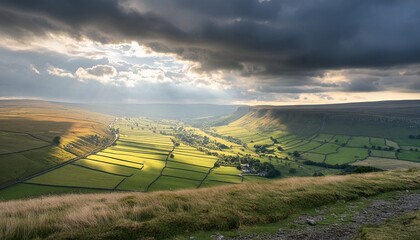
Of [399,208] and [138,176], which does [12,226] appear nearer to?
[399,208]

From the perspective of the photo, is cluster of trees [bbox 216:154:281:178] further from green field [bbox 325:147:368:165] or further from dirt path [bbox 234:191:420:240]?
dirt path [bbox 234:191:420:240]

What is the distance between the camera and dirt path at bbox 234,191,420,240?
48.1ft

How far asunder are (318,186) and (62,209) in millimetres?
21317

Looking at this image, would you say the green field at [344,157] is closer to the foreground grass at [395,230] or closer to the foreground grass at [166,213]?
the foreground grass at [166,213]

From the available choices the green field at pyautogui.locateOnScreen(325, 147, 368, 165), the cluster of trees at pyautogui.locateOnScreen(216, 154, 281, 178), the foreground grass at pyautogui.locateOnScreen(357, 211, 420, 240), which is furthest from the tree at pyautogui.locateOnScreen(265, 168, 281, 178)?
the foreground grass at pyautogui.locateOnScreen(357, 211, 420, 240)

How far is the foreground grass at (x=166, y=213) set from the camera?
14.1 meters

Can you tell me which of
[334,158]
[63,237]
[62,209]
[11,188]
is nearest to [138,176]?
[11,188]

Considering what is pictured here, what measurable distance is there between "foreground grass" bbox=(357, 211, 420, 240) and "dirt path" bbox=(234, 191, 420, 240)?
0.64 meters

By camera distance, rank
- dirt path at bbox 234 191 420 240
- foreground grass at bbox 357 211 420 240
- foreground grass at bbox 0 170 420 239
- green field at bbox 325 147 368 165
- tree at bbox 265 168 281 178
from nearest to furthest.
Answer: foreground grass at bbox 357 211 420 240 → foreground grass at bbox 0 170 420 239 → dirt path at bbox 234 191 420 240 → tree at bbox 265 168 281 178 → green field at bbox 325 147 368 165

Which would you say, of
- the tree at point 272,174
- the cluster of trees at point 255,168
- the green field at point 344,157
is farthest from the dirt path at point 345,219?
the green field at point 344,157

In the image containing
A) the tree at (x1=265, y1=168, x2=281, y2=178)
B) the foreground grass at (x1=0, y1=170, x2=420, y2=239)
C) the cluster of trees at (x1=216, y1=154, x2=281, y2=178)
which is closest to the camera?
the foreground grass at (x1=0, y1=170, x2=420, y2=239)

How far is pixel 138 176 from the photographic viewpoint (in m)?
102

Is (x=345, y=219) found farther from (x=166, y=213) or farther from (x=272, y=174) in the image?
(x=272, y=174)

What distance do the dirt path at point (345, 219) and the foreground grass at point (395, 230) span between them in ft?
2.09
